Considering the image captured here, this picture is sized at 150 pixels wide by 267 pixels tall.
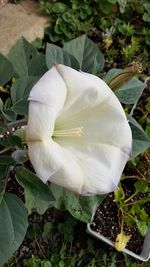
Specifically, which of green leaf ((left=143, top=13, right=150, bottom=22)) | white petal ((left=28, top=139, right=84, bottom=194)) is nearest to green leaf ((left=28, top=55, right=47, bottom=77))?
white petal ((left=28, top=139, right=84, bottom=194))

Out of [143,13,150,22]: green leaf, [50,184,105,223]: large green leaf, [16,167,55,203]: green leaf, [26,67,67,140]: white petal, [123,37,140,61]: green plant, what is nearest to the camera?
[26,67,67,140]: white petal

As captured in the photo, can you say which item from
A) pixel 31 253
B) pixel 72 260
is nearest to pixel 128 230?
pixel 72 260

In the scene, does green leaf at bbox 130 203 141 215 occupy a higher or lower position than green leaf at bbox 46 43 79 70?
lower

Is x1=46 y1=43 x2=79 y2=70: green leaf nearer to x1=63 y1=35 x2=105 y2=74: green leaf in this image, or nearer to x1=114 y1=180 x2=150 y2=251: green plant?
x1=63 y1=35 x2=105 y2=74: green leaf

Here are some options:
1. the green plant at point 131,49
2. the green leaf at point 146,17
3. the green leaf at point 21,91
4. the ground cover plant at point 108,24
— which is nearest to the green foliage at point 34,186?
the green leaf at point 21,91

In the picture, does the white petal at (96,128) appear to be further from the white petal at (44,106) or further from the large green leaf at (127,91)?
the large green leaf at (127,91)

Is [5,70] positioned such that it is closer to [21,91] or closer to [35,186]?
[21,91]

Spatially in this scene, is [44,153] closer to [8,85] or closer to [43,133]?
[43,133]

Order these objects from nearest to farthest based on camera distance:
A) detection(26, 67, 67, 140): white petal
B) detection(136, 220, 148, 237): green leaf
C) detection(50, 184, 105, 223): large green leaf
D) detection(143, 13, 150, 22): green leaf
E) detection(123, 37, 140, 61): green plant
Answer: detection(26, 67, 67, 140): white petal < detection(50, 184, 105, 223): large green leaf < detection(136, 220, 148, 237): green leaf < detection(123, 37, 140, 61): green plant < detection(143, 13, 150, 22): green leaf

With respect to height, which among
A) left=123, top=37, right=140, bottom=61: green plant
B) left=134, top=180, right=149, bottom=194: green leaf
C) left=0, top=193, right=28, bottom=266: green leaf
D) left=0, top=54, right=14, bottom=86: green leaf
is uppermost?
left=0, top=54, right=14, bottom=86: green leaf
